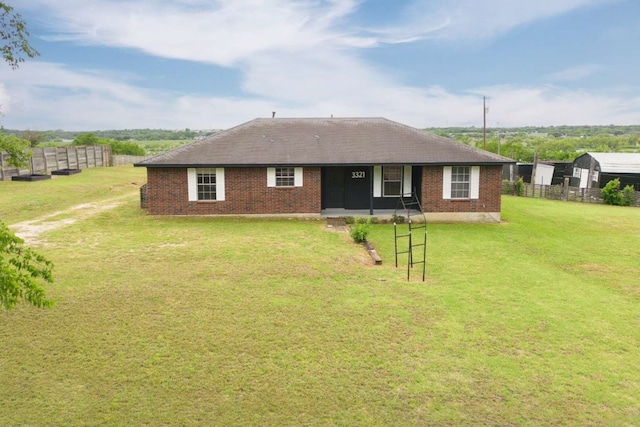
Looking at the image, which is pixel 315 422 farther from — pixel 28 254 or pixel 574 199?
pixel 574 199

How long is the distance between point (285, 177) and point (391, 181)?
4.83 metres

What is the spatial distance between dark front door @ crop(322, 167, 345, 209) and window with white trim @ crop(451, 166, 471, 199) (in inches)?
192

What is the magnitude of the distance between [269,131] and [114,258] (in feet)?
37.2

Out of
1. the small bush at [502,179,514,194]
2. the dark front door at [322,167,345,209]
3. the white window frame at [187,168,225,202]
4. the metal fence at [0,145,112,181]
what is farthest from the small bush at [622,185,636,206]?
the metal fence at [0,145,112,181]

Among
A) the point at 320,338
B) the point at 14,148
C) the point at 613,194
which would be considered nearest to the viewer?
the point at 14,148

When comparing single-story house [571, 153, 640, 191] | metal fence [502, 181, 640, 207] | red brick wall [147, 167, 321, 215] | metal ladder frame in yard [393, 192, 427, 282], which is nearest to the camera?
metal ladder frame in yard [393, 192, 427, 282]

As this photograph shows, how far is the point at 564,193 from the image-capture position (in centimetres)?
3259

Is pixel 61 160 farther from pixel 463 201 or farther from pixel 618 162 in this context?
pixel 618 162

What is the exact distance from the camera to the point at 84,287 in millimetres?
10867

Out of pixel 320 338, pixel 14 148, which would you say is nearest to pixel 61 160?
pixel 14 148

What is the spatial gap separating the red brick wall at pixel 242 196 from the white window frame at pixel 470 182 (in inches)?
212

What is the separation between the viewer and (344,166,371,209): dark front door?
856 inches

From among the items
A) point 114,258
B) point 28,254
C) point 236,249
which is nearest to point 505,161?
point 236,249

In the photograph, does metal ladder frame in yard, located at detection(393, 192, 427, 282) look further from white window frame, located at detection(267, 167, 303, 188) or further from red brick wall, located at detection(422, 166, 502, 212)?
white window frame, located at detection(267, 167, 303, 188)
